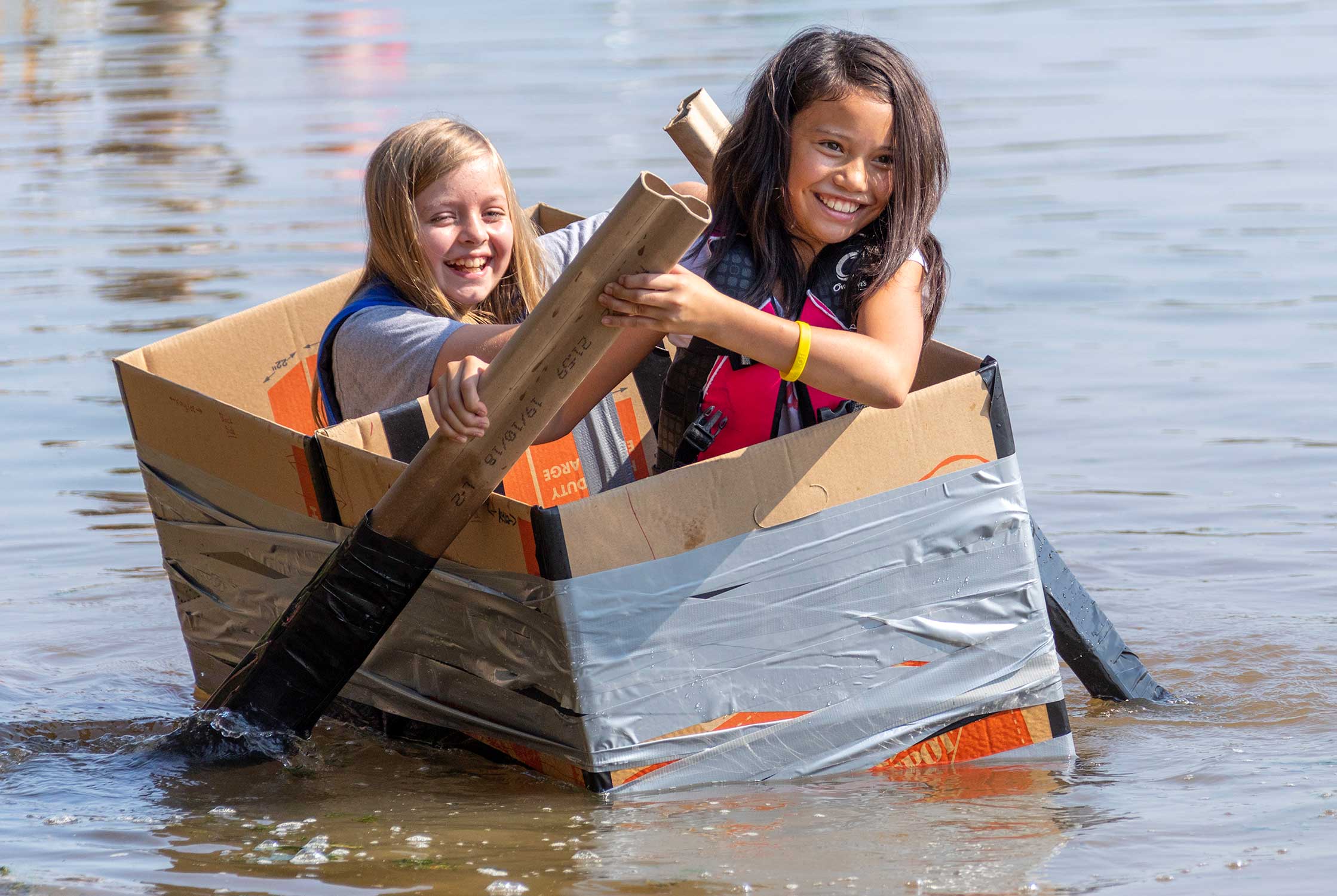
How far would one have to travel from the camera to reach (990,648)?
271 cm

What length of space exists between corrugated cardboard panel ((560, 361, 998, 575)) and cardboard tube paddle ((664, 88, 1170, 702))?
58 centimetres

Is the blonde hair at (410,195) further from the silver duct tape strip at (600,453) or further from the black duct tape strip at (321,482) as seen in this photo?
the black duct tape strip at (321,482)

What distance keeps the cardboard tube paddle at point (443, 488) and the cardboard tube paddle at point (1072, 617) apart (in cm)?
96

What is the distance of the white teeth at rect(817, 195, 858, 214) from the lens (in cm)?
282

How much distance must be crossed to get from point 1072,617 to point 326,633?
150 centimetres

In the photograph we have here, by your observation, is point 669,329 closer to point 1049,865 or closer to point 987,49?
point 1049,865

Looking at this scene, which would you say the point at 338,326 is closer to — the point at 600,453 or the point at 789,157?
the point at 600,453

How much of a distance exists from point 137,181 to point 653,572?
29.3 ft

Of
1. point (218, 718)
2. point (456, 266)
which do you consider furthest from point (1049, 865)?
point (456, 266)

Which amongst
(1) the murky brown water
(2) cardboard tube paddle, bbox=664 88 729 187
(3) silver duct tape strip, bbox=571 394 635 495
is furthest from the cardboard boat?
(2) cardboard tube paddle, bbox=664 88 729 187

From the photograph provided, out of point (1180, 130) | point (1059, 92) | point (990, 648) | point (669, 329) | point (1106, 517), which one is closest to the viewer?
point (669, 329)

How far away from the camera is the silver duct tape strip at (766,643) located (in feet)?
8.14

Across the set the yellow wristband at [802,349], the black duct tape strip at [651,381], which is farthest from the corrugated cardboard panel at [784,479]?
the black duct tape strip at [651,381]

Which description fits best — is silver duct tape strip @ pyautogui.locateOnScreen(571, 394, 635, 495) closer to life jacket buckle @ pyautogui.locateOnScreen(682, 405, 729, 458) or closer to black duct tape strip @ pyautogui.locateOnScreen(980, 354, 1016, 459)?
life jacket buckle @ pyautogui.locateOnScreen(682, 405, 729, 458)
